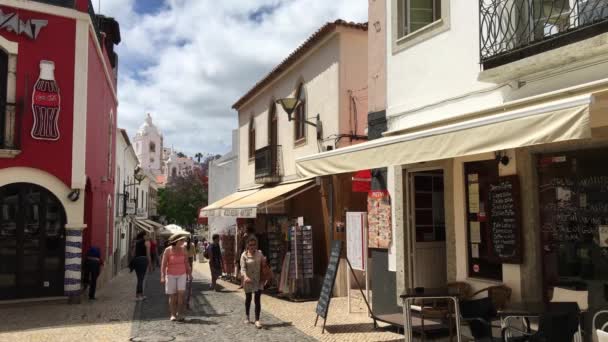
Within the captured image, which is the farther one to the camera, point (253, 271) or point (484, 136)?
point (253, 271)

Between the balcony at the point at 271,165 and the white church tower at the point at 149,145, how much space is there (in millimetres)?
80405

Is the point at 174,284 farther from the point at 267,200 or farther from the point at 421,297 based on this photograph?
the point at 421,297

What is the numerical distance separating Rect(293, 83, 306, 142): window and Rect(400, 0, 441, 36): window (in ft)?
22.0

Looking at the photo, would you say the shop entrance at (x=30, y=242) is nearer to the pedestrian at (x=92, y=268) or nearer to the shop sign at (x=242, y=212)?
the pedestrian at (x=92, y=268)

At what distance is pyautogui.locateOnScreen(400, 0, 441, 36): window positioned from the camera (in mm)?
9062

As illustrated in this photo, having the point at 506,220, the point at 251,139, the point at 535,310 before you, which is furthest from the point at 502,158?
the point at 251,139

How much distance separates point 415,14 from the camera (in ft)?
30.3

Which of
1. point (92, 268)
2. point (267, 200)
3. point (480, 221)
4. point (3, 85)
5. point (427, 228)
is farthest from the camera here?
point (267, 200)

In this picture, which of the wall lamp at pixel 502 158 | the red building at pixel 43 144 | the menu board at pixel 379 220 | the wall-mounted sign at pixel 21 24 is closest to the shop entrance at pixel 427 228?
the menu board at pixel 379 220

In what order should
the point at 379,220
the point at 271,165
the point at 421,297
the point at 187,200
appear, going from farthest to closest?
the point at 187,200 < the point at 271,165 < the point at 379,220 < the point at 421,297

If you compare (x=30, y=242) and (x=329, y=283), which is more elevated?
(x=30, y=242)

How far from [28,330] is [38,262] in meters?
3.61

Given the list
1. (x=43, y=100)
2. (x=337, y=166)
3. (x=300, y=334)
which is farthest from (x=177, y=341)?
(x=43, y=100)

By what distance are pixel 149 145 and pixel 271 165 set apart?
8504 cm
